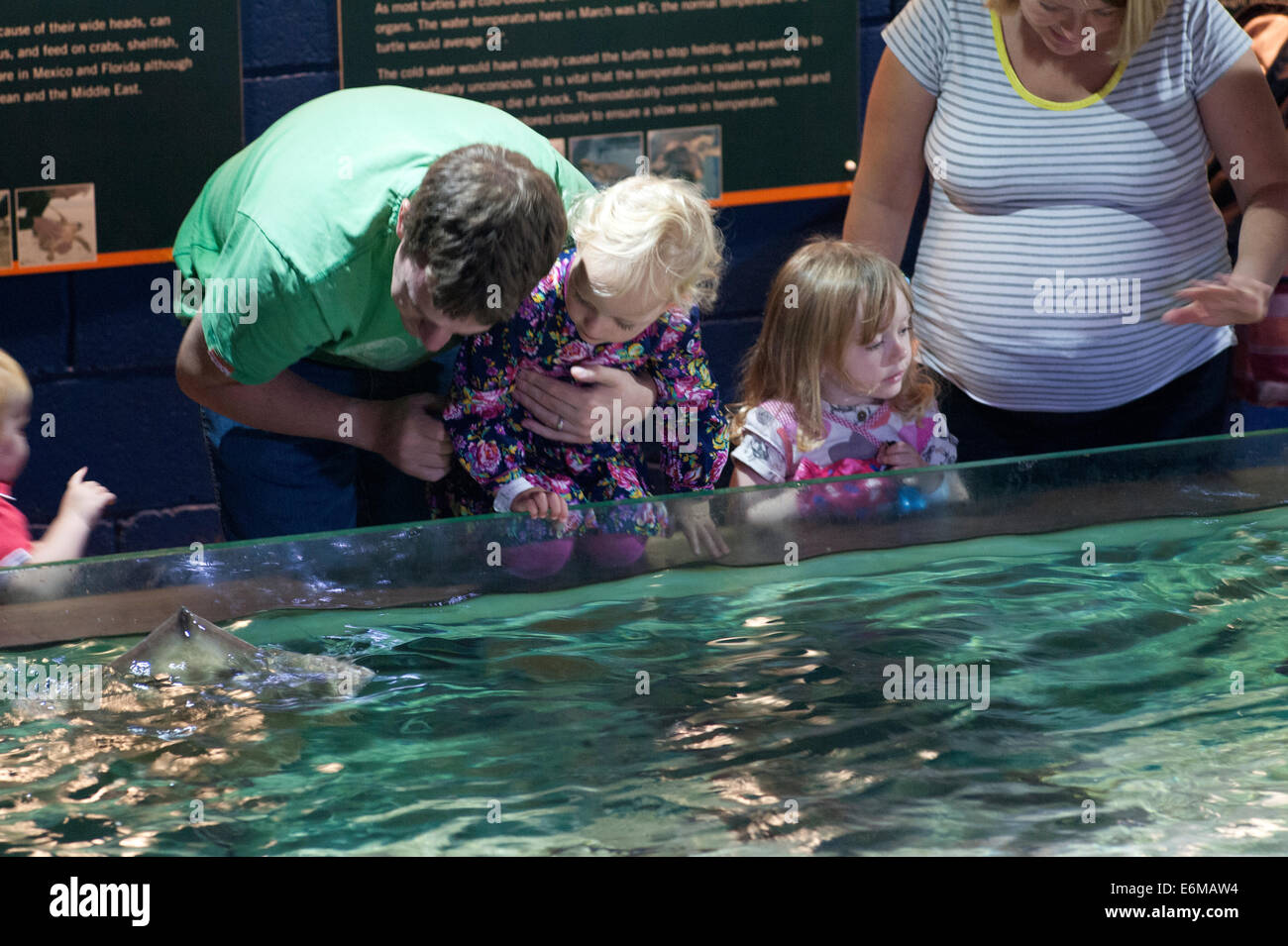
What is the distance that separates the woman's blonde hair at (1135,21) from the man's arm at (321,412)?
1422 millimetres

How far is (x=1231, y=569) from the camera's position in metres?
2.04

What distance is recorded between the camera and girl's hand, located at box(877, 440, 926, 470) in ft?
8.51

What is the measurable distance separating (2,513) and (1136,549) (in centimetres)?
194

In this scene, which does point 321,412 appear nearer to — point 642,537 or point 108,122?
point 642,537

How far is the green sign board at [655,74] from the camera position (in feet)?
10.6

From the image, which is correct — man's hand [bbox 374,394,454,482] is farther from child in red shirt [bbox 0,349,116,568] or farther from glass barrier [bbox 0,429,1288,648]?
child in red shirt [bbox 0,349,116,568]

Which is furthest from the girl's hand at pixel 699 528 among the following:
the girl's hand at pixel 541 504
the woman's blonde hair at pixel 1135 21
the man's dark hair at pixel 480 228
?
the woman's blonde hair at pixel 1135 21

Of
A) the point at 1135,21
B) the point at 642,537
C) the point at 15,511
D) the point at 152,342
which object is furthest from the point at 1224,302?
the point at 152,342

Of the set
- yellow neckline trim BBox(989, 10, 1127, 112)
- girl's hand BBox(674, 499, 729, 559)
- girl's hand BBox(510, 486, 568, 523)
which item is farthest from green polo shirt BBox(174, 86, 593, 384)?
yellow neckline trim BBox(989, 10, 1127, 112)

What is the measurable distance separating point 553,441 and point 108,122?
1.62 m

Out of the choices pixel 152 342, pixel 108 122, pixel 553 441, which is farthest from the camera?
pixel 152 342

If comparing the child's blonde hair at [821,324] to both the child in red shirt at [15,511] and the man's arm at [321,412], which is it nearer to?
the man's arm at [321,412]

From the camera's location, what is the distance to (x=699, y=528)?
2.05 metres
